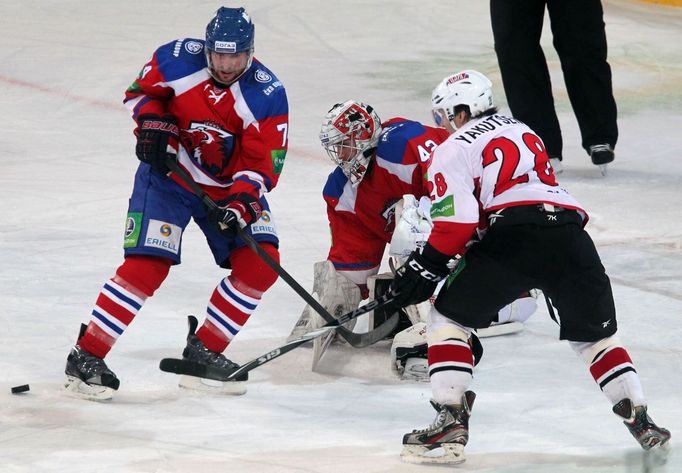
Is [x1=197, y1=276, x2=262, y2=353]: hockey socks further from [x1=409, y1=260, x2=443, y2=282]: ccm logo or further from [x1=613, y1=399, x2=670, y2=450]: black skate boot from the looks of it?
[x1=613, y1=399, x2=670, y2=450]: black skate boot

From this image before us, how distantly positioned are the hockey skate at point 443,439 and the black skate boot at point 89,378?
0.93 meters

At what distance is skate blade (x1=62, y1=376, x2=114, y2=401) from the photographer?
12.6 ft

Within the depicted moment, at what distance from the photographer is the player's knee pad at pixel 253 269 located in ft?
13.4

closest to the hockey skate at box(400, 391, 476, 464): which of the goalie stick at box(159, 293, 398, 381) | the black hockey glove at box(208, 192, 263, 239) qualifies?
the goalie stick at box(159, 293, 398, 381)

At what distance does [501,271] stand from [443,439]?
0.44 meters

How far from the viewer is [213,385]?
3.98m

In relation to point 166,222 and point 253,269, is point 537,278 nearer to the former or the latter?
point 253,269

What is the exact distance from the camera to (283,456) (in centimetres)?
340

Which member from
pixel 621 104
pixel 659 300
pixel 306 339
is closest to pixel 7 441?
pixel 306 339

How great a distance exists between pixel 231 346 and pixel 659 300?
160 centimetres

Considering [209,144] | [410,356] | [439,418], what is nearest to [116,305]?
[209,144]

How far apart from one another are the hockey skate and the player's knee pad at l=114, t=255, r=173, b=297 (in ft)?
3.22

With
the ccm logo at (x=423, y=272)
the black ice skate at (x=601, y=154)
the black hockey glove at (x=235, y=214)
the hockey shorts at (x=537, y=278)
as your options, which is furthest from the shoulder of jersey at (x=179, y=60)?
the black ice skate at (x=601, y=154)

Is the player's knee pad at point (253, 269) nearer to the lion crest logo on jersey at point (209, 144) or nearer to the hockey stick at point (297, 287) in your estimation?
the hockey stick at point (297, 287)
